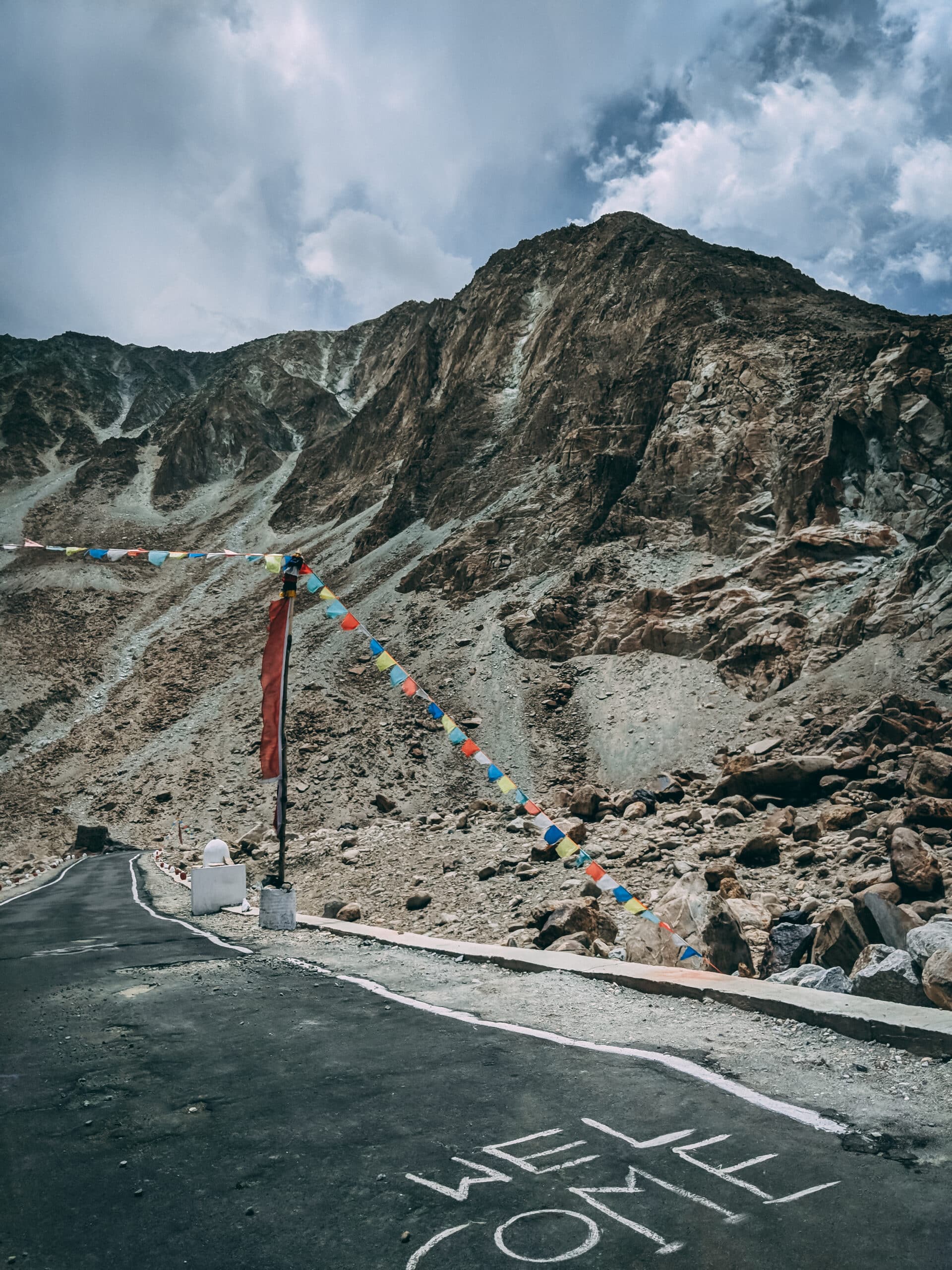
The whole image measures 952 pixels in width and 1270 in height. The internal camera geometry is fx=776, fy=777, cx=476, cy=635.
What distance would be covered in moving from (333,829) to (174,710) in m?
21.7

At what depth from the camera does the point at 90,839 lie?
34875 mm

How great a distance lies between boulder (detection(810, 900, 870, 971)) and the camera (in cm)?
779

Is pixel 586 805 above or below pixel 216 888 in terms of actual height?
above

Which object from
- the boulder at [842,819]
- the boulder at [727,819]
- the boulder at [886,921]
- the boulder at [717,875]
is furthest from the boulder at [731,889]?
the boulder at [727,819]

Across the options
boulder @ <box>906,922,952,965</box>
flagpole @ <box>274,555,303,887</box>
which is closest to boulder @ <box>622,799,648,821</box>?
flagpole @ <box>274,555,303,887</box>

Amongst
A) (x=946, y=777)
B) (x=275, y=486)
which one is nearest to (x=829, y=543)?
(x=946, y=777)

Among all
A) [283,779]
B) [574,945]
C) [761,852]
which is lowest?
[574,945]

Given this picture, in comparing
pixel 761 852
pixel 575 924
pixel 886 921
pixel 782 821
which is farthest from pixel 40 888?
pixel 886 921

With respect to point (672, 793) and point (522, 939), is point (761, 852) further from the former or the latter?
point (672, 793)

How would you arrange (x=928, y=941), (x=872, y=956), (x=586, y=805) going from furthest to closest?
1. (x=586, y=805)
2. (x=872, y=956)
3. (x=928, y=941)

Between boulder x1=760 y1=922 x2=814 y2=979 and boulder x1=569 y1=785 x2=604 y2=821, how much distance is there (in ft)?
40.5

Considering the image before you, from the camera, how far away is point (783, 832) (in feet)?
53.6

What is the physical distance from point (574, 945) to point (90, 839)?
104 feet

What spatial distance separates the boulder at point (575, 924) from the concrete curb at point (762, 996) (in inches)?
74.0
